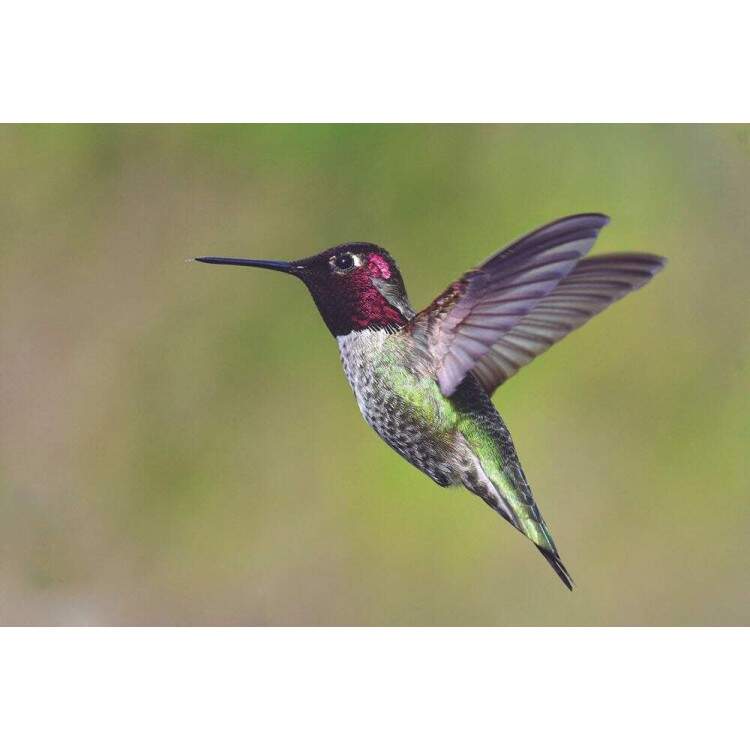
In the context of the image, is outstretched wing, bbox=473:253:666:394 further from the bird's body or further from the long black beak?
the long black beak

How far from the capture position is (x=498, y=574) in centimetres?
167

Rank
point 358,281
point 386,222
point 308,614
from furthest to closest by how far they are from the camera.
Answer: point 308,614, point 386,222, point 358,281

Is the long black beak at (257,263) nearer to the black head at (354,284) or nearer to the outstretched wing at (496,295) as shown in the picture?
the black head at (354,284)

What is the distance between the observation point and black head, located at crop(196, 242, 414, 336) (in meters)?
1.03

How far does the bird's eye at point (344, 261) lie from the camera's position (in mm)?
1028

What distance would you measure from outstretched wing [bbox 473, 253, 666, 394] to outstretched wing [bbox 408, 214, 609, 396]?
0.03m

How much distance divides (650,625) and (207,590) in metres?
0.71

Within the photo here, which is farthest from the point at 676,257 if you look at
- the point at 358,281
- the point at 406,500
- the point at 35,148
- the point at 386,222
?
the point at 35,148

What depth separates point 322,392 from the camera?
162 cm

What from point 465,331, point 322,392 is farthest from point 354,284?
point 322,392

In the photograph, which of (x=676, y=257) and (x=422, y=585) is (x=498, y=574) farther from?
(x=676, y=257)

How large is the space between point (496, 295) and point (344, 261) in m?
0.17

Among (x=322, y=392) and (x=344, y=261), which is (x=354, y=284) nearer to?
(x=344, y=261)

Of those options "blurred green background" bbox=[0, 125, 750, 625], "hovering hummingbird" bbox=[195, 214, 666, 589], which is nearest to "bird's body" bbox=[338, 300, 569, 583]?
"hovering hummingbird" bbox=[195, 214, 666, 589]
